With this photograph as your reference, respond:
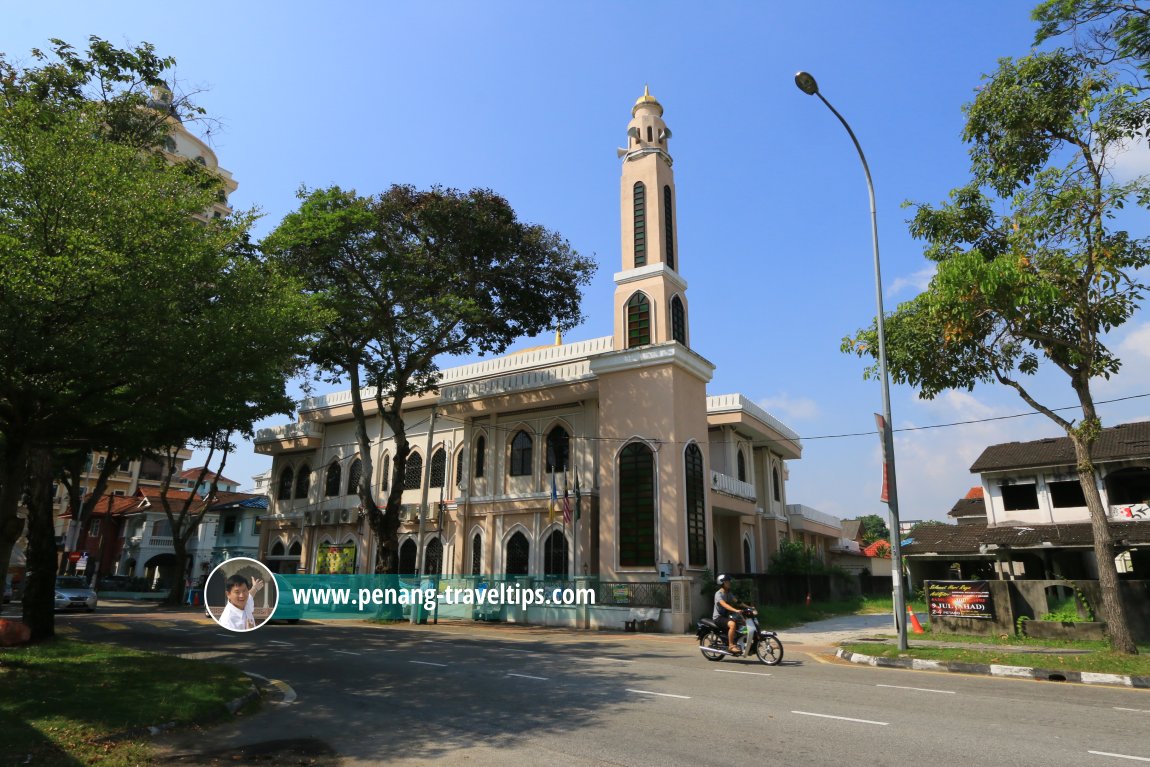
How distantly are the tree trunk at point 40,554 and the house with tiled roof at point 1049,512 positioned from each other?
25.0m

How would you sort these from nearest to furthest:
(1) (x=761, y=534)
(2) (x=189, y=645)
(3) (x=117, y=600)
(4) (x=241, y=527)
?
(2) (x=189, y=645)
(1) (x=761, y=534)
(3) (x=117, y=600)
(4) (x=241, y=527)

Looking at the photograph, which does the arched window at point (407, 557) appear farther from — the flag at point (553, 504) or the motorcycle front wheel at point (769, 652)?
the motorcycle front wheel at point (769, 652)

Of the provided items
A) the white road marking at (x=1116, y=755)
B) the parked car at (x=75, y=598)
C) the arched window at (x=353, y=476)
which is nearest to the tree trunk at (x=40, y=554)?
the parked car at (x=75, y=598)

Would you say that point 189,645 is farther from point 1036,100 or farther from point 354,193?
point 1036,100

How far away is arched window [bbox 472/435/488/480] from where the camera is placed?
2739 cm

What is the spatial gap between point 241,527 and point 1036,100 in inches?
1748

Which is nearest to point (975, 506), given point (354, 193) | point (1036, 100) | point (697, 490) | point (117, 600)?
point (697, 490)

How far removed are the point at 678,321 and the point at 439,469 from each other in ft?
38.5

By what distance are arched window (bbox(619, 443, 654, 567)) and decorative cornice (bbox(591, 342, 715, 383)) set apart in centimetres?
271

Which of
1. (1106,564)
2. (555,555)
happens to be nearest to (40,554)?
(555,555)

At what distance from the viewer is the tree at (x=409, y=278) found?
22.2 m

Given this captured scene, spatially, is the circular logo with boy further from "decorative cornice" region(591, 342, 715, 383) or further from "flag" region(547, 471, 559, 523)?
"decorative cornice" region(591, 342, 715, 383)

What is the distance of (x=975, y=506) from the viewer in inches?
1324

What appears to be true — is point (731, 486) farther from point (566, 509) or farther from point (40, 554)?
point (40, 554)
